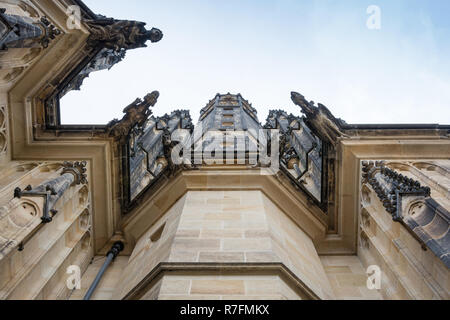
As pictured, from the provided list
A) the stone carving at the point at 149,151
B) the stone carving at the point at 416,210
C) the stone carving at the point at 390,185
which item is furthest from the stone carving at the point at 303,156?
the stone carving at the point at 416,210

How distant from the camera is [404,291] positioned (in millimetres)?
7379

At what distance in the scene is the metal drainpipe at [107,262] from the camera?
8277 mm

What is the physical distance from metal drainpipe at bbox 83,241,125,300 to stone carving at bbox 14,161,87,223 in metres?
1.70

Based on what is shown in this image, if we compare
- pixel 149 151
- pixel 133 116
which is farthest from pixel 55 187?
pixel 149 151

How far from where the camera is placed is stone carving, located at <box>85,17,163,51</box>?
13602mm

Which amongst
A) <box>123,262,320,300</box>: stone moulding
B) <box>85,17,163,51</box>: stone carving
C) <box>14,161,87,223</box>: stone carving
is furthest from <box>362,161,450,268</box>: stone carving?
<box>85,17,163,51</box>: stone carving

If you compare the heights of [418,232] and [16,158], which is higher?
[16,158]

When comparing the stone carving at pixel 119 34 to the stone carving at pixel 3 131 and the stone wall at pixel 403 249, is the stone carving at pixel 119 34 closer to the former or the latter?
the stone carving at pixel 3 131

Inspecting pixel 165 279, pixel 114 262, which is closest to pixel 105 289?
pixel 114 262

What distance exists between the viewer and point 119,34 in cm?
1414

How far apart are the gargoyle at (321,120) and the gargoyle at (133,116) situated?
488 cm

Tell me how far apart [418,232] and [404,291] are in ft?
4.49

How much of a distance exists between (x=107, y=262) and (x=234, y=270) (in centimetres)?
475
